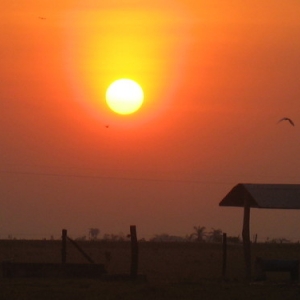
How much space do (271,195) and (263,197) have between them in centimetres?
35

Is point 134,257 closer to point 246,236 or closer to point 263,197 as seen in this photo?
point 263,197

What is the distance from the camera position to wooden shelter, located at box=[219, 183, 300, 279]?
85.1 feet

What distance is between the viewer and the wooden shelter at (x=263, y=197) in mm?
25953

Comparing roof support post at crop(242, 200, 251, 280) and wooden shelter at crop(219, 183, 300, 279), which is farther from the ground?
wooden shelter at crop(219, 183, 300, 279)

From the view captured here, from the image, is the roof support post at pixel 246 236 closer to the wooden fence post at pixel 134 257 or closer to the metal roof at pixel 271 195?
the metal roof at pixel 271 195

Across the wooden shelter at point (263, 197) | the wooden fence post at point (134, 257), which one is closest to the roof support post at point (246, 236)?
the wooden shelter at point (263, 197)

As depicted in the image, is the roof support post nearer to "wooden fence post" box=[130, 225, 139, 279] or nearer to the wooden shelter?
the wooden shelter

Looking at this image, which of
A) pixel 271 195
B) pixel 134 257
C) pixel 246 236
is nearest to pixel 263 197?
pixel 271 195

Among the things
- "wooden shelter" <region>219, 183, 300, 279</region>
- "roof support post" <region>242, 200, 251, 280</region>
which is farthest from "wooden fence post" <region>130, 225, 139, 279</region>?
"roof support post" <region>242, 200, 251, 280</region>

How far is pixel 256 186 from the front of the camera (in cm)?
2702

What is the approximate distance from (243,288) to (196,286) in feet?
4.15

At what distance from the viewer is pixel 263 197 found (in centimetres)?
2627

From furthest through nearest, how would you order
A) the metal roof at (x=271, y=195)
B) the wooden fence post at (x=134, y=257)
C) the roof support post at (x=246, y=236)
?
the roof support post at (x=246, y=236) < the metal roof at (x=271, y=195) < the wooden fence post at (x=134, y=257)

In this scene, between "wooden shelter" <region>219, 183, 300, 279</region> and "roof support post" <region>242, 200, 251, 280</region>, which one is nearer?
"wooden shelter" <region>219, 183, 300, 279</region>
